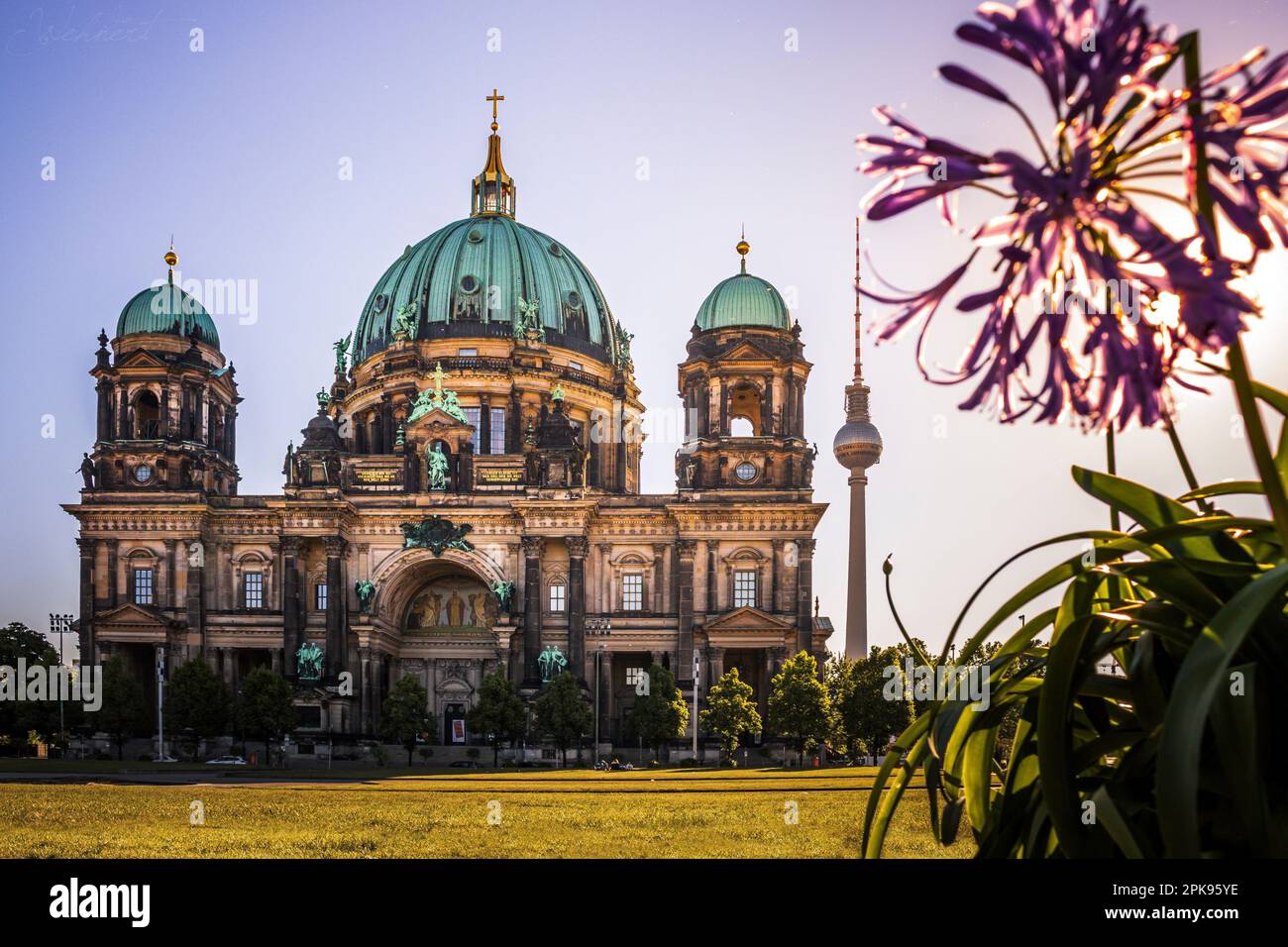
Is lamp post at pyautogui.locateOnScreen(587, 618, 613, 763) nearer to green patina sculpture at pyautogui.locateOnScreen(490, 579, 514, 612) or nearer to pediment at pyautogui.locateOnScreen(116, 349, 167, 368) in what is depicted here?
green patina sculpture at pyautogui.locateOnScreen(490, 579, 514, 612)

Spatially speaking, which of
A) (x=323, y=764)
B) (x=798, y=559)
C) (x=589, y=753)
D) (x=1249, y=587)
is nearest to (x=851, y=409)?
(x=798, y=559)

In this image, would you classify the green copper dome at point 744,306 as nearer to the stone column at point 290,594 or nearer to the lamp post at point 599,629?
the lamp post at point 599,629

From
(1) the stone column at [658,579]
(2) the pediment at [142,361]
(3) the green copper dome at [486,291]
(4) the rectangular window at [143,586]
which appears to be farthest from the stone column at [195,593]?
(1) the stone column at [658,579]

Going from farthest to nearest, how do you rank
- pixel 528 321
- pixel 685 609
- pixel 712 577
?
1. pixel 528 321
2. pixel 712 577
3. pixel 685 609

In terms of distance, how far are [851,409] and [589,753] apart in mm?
36128

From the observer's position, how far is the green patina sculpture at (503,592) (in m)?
65.6

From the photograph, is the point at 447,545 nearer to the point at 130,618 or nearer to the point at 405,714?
the point at 405,714

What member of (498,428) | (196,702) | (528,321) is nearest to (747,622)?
(498,428)

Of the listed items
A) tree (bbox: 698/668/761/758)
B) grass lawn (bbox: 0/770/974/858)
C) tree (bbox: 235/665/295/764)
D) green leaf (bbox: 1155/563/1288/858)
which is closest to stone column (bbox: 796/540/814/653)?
tree (bbox: 698/668/761/758)

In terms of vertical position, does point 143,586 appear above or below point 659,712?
above

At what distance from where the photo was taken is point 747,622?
64000mm

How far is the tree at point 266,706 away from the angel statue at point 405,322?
24197 millimetres

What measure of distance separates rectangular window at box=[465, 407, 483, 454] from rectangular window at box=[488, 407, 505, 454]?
0.89 meters

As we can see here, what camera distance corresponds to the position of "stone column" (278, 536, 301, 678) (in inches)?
2586
